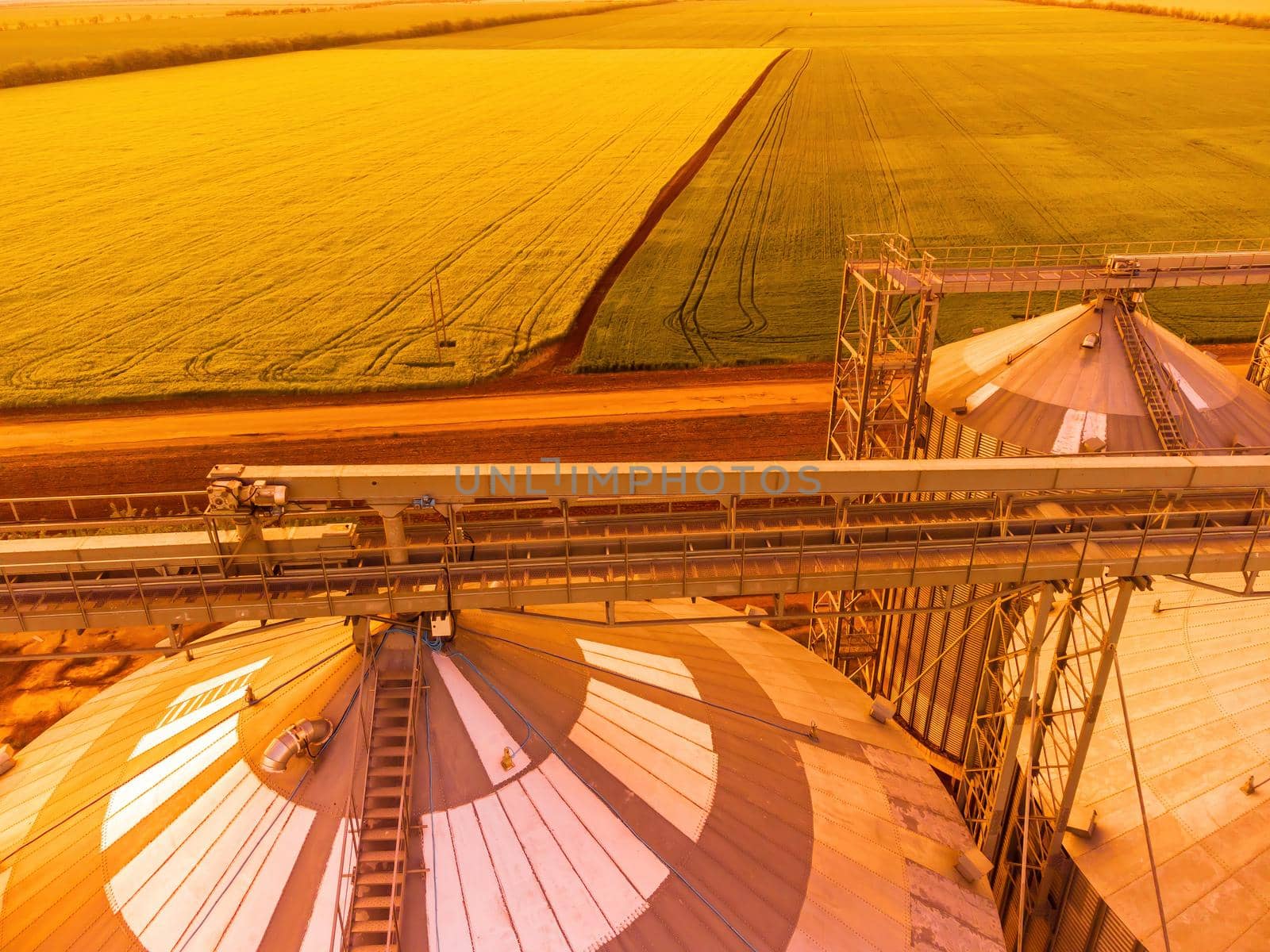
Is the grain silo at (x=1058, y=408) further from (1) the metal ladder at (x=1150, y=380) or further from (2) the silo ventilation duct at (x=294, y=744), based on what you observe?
(2) the silo ventilation duct at (x=294, y=744)

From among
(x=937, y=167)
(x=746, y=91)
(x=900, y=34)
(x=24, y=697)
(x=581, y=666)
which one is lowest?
(x=24, y=697)

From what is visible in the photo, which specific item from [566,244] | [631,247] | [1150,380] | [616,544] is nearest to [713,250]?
[631,247]

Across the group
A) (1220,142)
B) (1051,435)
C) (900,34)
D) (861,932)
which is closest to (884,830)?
(861,932)

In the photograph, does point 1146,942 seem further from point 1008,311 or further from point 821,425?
point 1008,311

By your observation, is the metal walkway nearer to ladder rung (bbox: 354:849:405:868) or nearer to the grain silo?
the grain silo

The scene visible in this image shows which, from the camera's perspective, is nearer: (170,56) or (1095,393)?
(1095,393)

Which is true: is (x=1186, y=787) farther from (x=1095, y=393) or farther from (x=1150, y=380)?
(x=1150, y=380)
